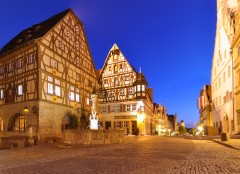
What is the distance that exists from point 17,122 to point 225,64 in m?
26.4

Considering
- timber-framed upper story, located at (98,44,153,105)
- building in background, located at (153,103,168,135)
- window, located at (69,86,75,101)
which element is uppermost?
timber-framed upper story, located at (98,44,153,105)

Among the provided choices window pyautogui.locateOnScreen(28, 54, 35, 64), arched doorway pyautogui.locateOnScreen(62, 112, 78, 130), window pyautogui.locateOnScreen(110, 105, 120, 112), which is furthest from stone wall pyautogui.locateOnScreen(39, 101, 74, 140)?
window pyautogui.locateOnScreen(110, 105, 120, 112)

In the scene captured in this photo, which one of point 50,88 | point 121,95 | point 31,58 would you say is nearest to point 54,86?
point 50,88

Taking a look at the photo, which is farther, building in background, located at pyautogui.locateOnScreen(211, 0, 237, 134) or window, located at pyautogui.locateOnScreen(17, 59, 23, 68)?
building in background, located at pyautogui.locateOnScreen(211, 0, 237, 134)

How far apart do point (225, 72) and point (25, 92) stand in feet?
80.6

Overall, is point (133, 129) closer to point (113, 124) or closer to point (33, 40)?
point (113, 124)

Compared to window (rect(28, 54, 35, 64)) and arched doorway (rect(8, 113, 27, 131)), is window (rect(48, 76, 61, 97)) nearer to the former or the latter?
window (rect(28, 54, 35, 64))

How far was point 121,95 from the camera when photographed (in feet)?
142

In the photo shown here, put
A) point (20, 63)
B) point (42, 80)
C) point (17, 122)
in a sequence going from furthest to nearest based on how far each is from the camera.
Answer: point (20, 63)
point (17, 122)
point (42, 80)

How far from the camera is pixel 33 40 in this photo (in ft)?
87.5

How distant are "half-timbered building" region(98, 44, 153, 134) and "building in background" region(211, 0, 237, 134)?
11465 millimetres

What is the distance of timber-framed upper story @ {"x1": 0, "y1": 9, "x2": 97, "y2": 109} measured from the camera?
26.9 meters

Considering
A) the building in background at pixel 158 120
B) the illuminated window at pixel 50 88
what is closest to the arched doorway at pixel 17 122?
the illuminated window at pixel 50 88

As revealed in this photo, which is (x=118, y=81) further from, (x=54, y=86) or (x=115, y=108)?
(x=54, y=86)
